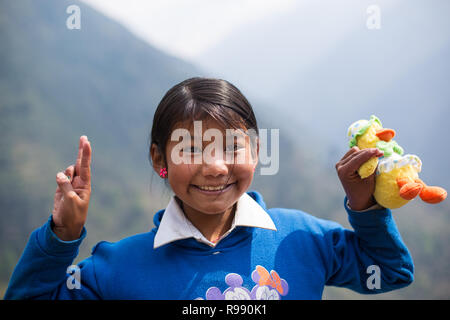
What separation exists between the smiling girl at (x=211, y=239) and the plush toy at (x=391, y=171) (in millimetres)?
27

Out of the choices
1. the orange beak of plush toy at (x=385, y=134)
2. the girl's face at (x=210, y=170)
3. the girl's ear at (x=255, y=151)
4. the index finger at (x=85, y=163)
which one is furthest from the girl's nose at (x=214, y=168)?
the orange beak of plush toy at (x=385, y=134)

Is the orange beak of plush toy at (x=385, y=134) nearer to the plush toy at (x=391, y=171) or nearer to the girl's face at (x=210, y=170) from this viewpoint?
the plush toy at (x=391, y=171)

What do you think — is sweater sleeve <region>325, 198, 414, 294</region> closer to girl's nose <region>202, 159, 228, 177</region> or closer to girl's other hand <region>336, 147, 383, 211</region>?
girl's other hand <region>336, 147, 383, 211</region>

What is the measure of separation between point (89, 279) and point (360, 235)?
0.61 meters

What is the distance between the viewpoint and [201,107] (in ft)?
2.77

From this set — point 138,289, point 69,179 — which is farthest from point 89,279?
point 69,179

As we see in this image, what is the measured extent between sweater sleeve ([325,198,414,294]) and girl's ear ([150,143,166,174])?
43cm

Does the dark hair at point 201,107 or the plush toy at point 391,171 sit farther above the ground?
the dark hair at point 201,107

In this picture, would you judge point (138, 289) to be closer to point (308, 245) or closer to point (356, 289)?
point (308, 245)

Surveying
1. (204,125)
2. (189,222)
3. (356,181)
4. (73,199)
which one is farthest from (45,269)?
(356,181)

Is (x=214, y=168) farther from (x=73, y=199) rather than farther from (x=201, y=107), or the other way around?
(x=73, y=199)

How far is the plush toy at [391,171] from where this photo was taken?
31.3 inches

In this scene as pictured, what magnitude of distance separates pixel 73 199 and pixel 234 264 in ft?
1.20

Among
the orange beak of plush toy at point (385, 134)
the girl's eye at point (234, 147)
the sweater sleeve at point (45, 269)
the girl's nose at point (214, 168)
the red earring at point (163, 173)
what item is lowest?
the sweater sleeve at point (45, 269)
